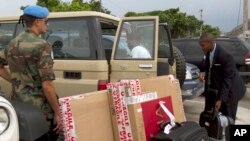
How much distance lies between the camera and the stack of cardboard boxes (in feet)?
7.99

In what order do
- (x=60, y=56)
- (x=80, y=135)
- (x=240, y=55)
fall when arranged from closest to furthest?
(x=80, y=135) → (x=60, y=56) → (x=240, y=55)

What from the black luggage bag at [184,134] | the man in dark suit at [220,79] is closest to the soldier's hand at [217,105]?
the man in dark suit at [220,79]

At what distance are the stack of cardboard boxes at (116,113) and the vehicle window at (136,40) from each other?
186 centimetres

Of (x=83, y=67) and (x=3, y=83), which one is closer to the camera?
(x=83, y=67)

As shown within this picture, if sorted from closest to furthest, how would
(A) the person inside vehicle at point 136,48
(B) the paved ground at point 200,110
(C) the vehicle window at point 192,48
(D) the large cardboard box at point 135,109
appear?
(D) the large cardboard box at point 135,109 → (A) the person inside vehicle at point 136,48 → (B) the paved ground at point 200,110 → (C) the vehicle window at point 192,48

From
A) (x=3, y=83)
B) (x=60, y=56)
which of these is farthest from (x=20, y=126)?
(x=3, y=83)

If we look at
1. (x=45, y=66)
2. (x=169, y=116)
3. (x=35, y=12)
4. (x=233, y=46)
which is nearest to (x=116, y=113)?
(x=169, y=116)

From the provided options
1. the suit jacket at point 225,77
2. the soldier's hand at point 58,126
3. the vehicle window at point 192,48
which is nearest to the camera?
the soldier's hand at point 58,126

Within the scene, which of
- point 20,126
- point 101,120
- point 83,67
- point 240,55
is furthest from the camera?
point 240,55

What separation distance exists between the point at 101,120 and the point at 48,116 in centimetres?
47

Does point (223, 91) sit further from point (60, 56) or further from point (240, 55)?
point (240, 55)

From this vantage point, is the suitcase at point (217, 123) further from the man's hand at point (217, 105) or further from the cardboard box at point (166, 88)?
the cardboard box at point (166, 88)

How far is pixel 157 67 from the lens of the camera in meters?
4.66

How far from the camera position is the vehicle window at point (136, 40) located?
15.1 feet
